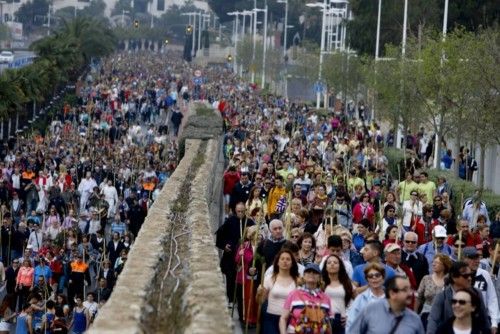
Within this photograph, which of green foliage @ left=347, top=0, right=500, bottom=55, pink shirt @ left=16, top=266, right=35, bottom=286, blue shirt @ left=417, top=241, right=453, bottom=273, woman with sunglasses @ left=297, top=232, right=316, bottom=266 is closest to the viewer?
woman with sunglasses @ left=297, top=232, right=316, bottom=266

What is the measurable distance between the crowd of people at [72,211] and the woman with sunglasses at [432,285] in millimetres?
6665

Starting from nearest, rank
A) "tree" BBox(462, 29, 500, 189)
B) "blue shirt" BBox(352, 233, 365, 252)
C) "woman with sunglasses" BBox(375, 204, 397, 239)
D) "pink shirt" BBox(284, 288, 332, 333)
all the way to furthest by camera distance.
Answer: "pink shirt" BBox(284, 288, 332, 333) < "blue shirt" BBox(352, 233, 365, 252) < "woman with sunglasses" BBox(375, 204, 397, 239) < "tree" BBox(462, 29, 500, 189)

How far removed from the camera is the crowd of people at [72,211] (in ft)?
68.3

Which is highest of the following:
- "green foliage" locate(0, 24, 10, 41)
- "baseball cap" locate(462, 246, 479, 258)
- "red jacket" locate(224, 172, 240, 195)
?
"baseball cap" locate(462, 246, 479, 258)

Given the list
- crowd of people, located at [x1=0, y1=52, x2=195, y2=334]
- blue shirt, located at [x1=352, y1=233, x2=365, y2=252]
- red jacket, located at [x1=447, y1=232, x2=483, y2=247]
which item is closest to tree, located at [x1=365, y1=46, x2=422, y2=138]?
crowd of people, located at [x1=0, y1=52, x2=195, y2=334]

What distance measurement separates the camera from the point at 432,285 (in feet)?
42.1

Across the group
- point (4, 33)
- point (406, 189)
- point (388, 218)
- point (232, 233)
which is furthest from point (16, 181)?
point (4, 33)

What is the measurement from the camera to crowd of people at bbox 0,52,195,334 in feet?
Answer: 68.3

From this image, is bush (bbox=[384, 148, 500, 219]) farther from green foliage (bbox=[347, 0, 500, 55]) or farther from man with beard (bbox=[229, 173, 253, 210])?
green foliage (bbox=[347, 0, 500, 55])

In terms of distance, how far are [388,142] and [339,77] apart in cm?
1334

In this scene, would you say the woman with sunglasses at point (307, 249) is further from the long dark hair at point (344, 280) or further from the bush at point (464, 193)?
the bush at point (464, 193)

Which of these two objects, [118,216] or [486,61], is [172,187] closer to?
[118,216]

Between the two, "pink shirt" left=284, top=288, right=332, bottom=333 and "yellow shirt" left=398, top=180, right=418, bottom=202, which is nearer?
"pink shirt" left=284, top=288, right=332, bottom=333

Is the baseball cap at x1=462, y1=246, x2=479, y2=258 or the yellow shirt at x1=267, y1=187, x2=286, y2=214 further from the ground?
the baseball cap at x1=462, y1=246, x2=479, y2=258
